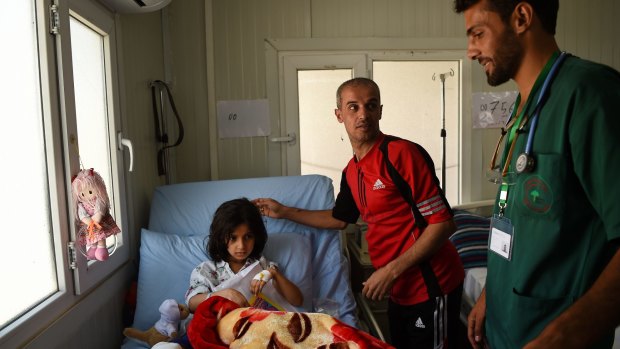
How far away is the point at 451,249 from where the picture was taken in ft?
5.19

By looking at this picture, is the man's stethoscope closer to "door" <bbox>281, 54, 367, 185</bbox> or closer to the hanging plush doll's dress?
the hanging plush doll's dress

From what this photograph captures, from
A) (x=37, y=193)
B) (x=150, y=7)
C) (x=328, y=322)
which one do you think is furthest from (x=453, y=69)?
(x=37, y=193)

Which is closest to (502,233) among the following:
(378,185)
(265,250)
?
(378,185)

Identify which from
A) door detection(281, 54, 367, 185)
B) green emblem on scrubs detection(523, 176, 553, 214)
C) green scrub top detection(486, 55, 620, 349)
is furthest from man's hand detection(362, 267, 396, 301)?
door detection(281, 54, 367, 185)

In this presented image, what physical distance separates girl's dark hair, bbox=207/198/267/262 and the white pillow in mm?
145

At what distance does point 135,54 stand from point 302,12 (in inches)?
43.2

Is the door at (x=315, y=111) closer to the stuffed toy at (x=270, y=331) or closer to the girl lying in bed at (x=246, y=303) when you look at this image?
the girl lying in bed at (x=246, y=303)

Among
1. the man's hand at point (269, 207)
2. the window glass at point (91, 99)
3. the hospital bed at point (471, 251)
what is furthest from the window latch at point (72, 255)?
the hospital bed at point (471, 251)

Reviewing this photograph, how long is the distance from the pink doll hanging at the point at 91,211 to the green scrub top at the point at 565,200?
1.31m

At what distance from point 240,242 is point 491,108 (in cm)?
208

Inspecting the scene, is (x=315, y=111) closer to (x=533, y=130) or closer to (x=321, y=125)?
(x=321, y=125)

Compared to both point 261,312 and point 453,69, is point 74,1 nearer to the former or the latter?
point 261,312

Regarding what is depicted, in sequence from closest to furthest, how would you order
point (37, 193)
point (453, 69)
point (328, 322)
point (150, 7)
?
point (328, 322)
point (37, 193)
point (150, 7)
point (453, 69)

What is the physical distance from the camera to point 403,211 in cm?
151
